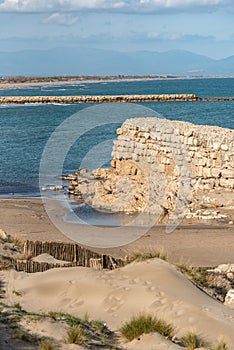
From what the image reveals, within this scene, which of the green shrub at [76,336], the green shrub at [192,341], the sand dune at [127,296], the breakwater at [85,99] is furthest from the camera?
the breakwater at [85,99]

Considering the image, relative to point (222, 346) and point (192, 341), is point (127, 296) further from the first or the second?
point (222, 346)

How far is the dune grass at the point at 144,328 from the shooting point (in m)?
7.24

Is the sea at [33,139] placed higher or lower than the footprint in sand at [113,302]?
lower

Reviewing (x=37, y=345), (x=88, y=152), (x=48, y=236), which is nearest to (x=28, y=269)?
(x=37, y=345)

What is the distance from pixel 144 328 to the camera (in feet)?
23.8

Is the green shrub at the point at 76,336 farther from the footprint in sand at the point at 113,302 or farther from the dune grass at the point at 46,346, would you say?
the footprint in sand at the point at 113,302

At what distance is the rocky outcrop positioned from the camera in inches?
749

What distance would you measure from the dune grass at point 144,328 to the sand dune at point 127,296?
0.13 metres

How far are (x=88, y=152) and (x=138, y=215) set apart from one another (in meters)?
14.1

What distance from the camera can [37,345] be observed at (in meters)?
6.60

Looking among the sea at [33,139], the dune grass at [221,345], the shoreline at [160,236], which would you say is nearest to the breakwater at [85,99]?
the sea at [33,139]

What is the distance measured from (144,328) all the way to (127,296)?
1312 mm

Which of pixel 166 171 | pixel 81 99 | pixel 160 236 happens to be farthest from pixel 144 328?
pixel 81 99

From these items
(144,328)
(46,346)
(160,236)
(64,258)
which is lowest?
(160,236)
